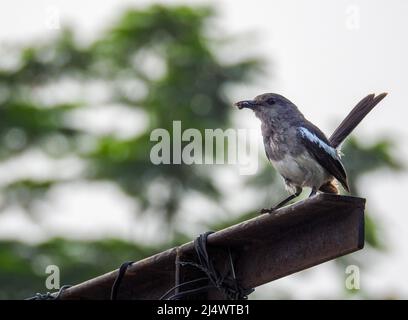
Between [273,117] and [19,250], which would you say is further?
[19,250]

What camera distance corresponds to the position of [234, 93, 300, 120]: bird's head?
8.88 meters

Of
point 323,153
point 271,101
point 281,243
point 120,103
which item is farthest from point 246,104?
point 120,103

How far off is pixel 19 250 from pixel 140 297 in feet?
62.6

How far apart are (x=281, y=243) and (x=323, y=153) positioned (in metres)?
2.26

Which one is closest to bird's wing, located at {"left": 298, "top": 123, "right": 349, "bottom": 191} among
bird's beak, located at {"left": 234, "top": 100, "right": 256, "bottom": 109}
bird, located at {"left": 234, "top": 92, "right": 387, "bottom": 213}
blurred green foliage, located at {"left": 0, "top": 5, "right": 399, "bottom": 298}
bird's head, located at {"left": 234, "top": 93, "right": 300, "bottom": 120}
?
bird, located at {"left": 234, "top": 92, "right": 387, "bottom": 213}

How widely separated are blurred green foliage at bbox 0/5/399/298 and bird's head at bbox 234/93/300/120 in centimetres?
1477

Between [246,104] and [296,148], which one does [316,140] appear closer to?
[296,148]

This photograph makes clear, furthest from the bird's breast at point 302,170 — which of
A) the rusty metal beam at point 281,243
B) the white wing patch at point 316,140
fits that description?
the rusty metal beam at point 281,243

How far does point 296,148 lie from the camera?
8406 mm

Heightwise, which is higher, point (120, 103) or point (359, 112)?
point (120, 103)

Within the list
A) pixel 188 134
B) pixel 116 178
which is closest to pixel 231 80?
pixel 188 134
